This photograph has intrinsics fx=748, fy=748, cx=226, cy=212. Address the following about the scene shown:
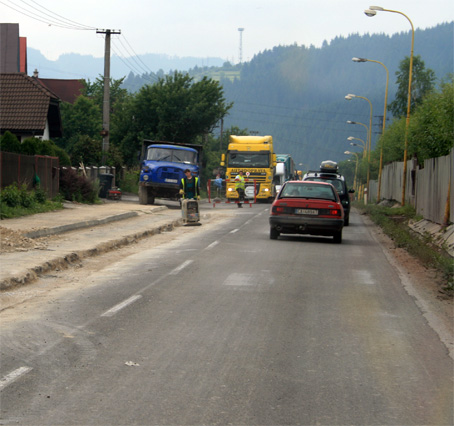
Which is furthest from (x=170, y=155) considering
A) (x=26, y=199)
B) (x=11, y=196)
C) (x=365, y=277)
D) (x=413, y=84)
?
(x=413, y=84)

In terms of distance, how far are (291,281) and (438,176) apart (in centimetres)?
1256

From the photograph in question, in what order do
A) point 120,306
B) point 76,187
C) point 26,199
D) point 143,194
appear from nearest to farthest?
point 120,306 < point 26,199 < point 76,187 < point 143,194

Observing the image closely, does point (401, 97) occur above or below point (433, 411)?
above

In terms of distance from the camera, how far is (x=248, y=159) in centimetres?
4719

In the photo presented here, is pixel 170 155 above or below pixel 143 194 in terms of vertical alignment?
above

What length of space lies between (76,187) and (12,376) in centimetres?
2712

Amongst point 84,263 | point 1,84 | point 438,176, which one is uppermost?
point 1,84

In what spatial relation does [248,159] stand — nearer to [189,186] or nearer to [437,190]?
[189,186]

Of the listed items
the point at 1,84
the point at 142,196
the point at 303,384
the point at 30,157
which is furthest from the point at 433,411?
the point at 1,84

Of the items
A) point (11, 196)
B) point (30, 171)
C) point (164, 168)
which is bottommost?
point (11, 196)

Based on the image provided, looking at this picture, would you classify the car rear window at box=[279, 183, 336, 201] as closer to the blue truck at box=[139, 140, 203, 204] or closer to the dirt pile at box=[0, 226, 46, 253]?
the dirt pile at box=[0, 226, 46, 253]

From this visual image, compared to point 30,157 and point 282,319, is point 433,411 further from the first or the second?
point 30,157

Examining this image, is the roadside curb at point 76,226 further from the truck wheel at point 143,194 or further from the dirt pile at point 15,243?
the truck wheel at point 143,194

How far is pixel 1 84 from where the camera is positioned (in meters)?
43.2
